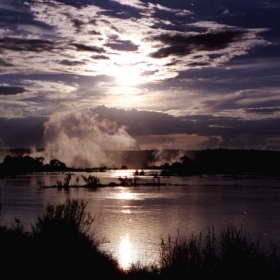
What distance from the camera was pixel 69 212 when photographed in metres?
15.6

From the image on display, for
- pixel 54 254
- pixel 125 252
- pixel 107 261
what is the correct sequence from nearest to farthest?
pixel 54 254, pixel 107 261, pixel 125 252

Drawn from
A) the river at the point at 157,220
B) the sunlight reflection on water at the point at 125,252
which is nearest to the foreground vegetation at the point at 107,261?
the sunlight reflection on water at the point at 125,252

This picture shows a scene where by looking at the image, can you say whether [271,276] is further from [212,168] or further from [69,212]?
[212,168]

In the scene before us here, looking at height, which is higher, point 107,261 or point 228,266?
point 228,266

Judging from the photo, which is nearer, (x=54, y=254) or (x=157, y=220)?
(x=54, y=254)

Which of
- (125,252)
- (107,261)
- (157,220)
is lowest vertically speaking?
(157,220)

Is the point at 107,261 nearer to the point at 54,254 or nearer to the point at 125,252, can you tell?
the point at 54,254

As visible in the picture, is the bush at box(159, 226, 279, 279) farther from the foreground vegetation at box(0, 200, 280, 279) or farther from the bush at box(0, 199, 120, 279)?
the bush at box(0, 199, 120, 279)

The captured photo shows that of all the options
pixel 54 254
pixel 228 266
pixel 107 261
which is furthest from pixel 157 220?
pixel 228 266

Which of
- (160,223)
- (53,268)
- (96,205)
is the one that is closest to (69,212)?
(53,268)

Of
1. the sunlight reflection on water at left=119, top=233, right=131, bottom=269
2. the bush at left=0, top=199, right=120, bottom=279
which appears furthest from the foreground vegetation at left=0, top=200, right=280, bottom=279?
the sunlight reflection on water at left=119, top=233, right=131, bottom=269

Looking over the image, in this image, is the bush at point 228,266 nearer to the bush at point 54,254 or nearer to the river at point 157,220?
the bush at point 54,254

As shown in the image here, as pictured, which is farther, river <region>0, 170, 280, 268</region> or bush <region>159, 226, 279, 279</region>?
river <region>0, 170, 280, 268</region>

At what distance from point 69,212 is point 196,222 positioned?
13.4 m
